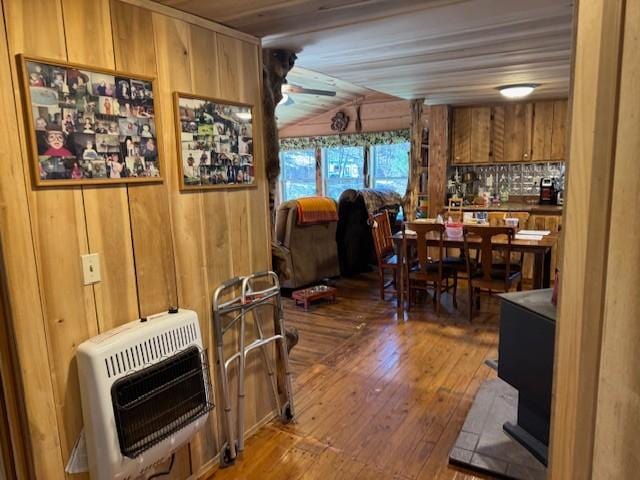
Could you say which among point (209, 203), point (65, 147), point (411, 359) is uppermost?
point (65, 147)

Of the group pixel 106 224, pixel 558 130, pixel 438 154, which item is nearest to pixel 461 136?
pixel 438 154

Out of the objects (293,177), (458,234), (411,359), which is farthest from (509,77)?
(293,177)

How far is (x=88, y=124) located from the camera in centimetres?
159

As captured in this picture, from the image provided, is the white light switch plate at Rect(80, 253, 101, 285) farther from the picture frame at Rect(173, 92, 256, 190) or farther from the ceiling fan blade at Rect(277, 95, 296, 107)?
the ceiling fan blade at Rect(277, 95, 296, 107)

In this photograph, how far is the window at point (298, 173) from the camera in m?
8.91

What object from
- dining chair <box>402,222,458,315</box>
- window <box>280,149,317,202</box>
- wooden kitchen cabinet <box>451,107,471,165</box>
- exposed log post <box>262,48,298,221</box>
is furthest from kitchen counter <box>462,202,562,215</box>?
exposed log post <box>262,48,298,221</box>

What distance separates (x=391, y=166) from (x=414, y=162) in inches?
82.9

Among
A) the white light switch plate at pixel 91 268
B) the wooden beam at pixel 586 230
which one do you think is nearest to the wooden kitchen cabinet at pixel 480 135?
the white light switch plate at pixel 91 268

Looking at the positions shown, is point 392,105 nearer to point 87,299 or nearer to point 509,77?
point 509,77

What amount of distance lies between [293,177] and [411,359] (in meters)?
6.32

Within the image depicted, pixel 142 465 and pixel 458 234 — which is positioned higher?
pixel 458 234

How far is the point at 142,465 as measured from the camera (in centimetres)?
166

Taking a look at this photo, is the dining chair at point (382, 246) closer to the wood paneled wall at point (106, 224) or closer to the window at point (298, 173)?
the wood paneled wall at point (106, 224)

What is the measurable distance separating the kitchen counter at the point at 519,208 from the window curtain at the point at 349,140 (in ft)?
6.20
